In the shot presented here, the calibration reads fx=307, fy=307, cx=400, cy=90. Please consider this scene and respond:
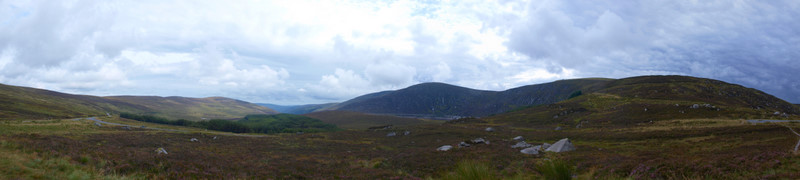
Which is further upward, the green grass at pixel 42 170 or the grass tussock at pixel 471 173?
the grass tussock at pixel 471 173

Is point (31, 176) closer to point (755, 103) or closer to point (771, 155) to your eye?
point (771, 155)

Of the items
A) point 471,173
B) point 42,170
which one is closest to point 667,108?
point 471,173

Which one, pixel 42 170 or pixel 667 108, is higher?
pixel 667 108

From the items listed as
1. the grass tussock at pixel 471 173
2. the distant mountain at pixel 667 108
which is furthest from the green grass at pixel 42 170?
the distant mountain at pixel 667 108

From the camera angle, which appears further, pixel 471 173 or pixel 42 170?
pixel 42 170

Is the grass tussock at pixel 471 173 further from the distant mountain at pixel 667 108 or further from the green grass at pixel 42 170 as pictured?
the distant mountain at pixel 667 108

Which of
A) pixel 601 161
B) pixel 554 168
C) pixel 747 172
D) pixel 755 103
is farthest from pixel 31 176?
pixel 755 103

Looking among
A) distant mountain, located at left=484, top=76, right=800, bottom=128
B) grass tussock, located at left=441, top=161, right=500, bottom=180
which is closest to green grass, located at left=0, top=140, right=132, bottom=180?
grass tussock, located at left=441, top=161, right=500, bottom=180

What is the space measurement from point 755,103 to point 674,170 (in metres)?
127

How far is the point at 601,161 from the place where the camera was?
20828 millimetres

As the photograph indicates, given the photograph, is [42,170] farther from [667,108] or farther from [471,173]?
[667,108]

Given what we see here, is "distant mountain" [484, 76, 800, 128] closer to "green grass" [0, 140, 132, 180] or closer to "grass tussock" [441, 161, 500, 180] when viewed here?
"grass tussock" [441, 161, 500, 180]

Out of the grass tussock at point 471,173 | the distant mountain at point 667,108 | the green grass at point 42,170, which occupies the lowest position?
the green grass at point 42,170

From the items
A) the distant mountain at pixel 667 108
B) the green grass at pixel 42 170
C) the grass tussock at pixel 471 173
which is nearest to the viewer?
the grass tussock at pixel 471 173
